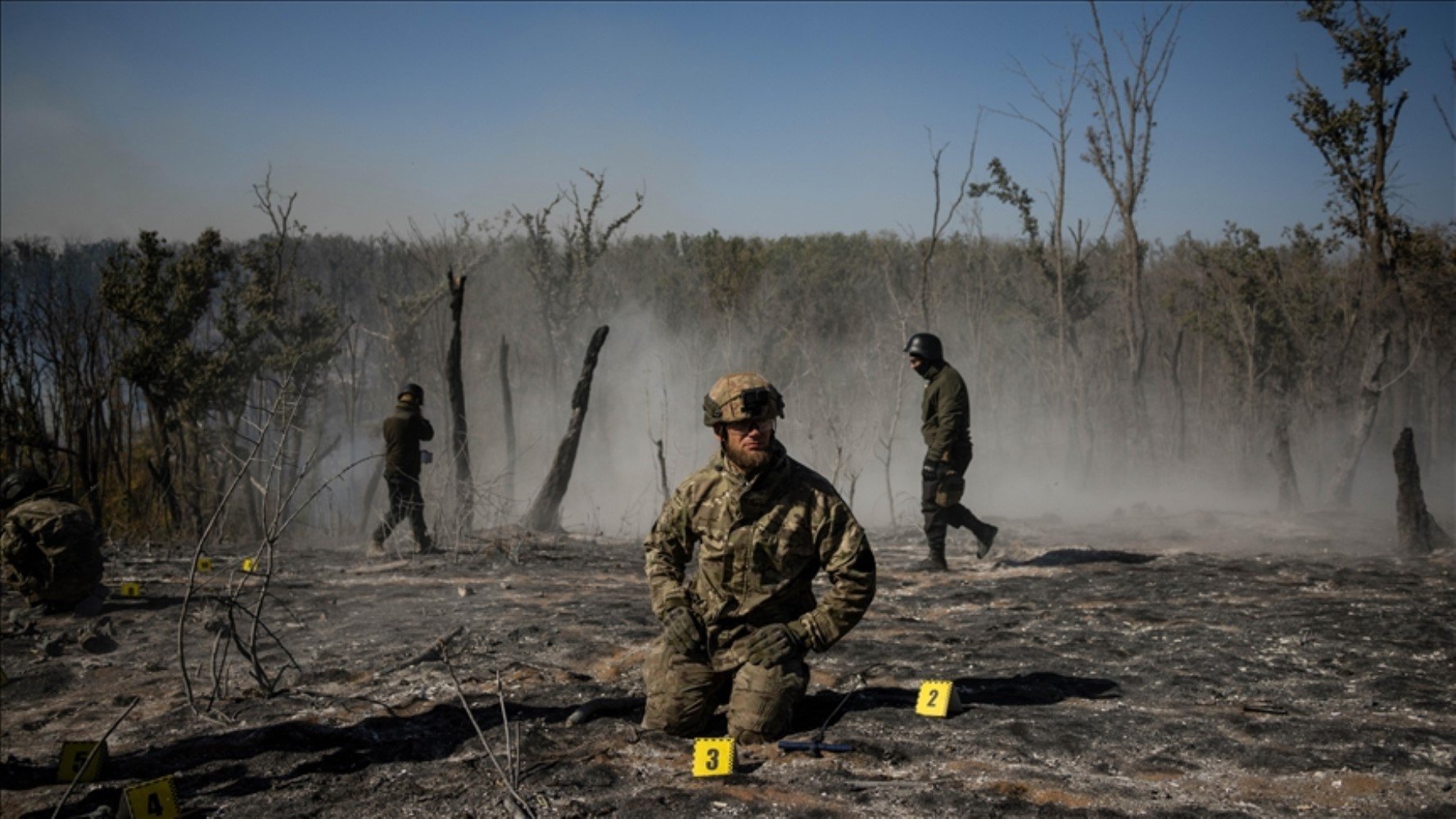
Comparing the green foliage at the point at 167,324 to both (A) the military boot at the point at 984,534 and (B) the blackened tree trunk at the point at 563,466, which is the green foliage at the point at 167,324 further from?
(A) the military boot at the point at 984,534

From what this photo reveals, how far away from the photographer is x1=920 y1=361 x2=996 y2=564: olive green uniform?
8586 mm

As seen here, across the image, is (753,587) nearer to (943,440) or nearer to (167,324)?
(943,440)

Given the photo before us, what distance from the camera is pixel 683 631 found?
15.0 ft

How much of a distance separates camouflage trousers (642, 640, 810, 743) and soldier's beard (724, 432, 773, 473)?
33.5 inches

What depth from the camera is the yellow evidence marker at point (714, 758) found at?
13.4 feet

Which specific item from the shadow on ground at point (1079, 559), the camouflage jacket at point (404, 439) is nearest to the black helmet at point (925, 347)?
the shadow on ground at point (1079, 559)

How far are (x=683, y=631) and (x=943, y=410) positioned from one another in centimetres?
457

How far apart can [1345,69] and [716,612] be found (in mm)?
13962

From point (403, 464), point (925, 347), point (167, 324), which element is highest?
point (167, 324)

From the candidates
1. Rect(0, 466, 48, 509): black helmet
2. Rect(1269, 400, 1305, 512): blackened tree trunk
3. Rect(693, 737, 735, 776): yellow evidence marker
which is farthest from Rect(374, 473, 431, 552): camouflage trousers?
Rect(1269, 400, 1305, 512): blackened tree trunk

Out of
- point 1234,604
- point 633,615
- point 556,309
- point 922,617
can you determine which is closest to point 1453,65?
point 1234,604

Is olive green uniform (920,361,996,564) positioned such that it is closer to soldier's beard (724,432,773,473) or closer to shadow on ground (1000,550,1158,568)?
shadow on ground (1000,550,1158,568)

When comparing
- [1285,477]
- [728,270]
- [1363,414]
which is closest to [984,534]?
[1285,477]

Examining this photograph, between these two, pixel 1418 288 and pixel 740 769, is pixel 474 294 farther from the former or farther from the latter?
pixel 740 769
